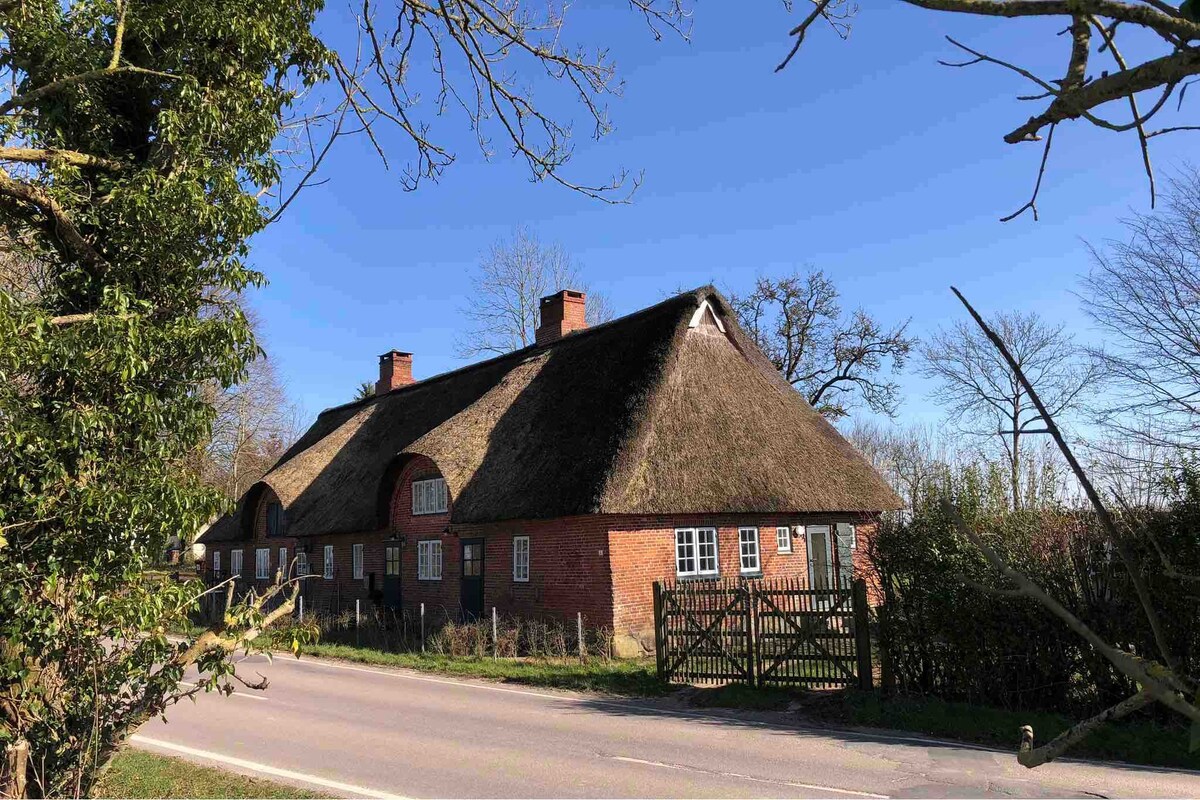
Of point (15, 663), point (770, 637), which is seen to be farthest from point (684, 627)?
point (15, 663)

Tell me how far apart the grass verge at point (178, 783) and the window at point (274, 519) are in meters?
23.4

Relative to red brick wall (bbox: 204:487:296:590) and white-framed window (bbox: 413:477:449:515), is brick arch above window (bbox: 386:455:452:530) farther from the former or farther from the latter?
red brick wall (bbox: 204:487:296:590)

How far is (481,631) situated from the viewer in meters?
18.6

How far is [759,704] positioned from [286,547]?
23.3 meters

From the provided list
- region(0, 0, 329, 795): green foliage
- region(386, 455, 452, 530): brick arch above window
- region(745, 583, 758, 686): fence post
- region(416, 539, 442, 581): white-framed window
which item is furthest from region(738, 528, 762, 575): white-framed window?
region(0, 0, 329, 795): green foliage

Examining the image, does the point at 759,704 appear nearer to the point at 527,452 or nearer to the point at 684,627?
the point at 684,627

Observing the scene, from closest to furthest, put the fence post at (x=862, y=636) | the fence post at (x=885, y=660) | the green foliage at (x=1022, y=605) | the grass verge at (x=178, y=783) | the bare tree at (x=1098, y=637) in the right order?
1. the bare tree at (x=1098, y=637)
2. the grass verge at (x=178, y=783)
3. the green foliage at (x=1022, y=605)
4. the fence post at (x=885, y=660)
5. the fence post at (x=862, y=636)

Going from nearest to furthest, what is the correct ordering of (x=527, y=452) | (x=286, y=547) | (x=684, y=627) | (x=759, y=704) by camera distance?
(x=759, y=704), (x=684, y=627), (x=527, y=452), (x=286, y=547)

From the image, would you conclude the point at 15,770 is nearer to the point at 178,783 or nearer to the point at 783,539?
the point at 178,783

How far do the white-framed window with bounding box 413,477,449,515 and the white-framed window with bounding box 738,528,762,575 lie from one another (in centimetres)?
826

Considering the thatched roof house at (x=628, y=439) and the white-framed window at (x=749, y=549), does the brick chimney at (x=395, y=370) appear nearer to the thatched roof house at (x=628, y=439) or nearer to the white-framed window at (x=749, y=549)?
the thatched roof house at (x=628, y=439)

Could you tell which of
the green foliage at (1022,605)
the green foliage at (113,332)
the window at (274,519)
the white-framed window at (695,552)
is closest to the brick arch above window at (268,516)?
the window at (274,519)

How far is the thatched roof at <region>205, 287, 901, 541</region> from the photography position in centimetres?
1936

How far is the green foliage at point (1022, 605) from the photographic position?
9.55 metres
